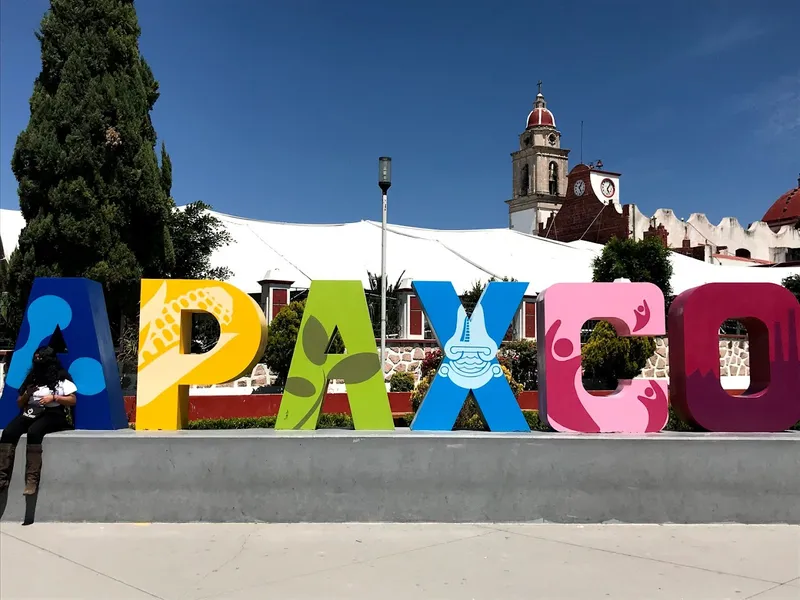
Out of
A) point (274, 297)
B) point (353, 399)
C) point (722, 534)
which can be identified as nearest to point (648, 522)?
point (722, 534)

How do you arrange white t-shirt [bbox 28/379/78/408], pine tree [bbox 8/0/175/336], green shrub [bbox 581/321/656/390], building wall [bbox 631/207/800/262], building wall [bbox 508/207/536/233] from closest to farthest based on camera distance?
white t-shirt [bbox 28/379/78/408]
pine tree [bbox 8/0/175/336]
green shrub [bbox 581/321/656/390]
building wall [bbox 631/207/800/262]
building wall [bbox 508/207/536/233]

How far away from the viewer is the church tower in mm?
58000

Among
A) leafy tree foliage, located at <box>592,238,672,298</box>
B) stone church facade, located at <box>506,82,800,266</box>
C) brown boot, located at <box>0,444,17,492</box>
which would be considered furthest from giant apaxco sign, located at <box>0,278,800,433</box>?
stone church facade, located at <box>506,82,800,266</box>

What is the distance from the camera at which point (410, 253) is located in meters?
24.7

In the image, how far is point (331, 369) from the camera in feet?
20.1

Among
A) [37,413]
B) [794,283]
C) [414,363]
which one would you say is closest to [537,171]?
[794,283]

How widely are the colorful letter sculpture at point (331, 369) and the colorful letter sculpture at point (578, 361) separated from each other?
148 centimetres

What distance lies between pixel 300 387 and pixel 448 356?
4.40 ft

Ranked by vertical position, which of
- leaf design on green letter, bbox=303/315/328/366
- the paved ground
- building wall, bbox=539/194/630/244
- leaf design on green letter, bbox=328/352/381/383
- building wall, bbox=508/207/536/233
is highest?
building wall, bbox=508/207/536/233

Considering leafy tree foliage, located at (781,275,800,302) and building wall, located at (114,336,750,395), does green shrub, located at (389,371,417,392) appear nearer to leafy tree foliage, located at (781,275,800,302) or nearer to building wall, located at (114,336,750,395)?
building wall, located at (114,336,750,395)

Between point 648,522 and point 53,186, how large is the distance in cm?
1242

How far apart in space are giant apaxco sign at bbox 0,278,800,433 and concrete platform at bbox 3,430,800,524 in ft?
1.30

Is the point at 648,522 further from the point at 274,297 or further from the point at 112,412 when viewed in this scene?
the point at 274,297

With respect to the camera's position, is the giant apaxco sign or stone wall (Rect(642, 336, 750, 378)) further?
stone wall (Rect(642, 336, 750, 378))
